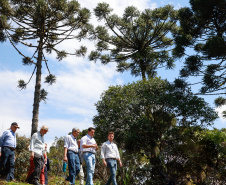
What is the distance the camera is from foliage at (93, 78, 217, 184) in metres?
12.8

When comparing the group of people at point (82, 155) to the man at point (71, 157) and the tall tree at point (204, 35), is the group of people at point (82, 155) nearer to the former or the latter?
the man at point (71, 157)

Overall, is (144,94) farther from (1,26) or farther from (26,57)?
(1,26)

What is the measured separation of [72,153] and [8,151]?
7.51 ft

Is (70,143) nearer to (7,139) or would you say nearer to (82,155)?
(82,155)

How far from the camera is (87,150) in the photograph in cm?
621

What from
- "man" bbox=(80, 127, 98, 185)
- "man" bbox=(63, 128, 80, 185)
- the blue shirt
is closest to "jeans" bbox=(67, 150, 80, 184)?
"man" bbox=(63, 128, 80, 185)

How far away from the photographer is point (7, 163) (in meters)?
7.44

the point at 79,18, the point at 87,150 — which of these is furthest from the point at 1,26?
the point at 87,150

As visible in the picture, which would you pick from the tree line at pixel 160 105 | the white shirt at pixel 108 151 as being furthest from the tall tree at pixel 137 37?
the white shirt at pixel 108 151

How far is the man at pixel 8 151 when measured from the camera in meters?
7.27

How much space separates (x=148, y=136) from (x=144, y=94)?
2.18 meters

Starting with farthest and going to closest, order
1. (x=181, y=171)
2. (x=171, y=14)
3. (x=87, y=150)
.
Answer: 1. (x=171, y=14)
2. (x=181, y=171)
3. (x=87, y=150)

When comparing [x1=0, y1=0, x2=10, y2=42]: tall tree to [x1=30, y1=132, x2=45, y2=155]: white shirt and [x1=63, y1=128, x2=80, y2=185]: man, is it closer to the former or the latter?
[x1=30, y1=132, x2=45, y2=155]: white shirt

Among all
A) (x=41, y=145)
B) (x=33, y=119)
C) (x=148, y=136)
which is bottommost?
(x=41, y=145)
